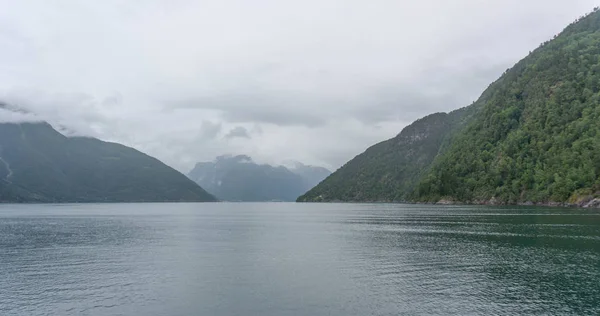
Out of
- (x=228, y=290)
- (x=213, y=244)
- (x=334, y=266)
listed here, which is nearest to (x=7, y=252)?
(x=213, y=244)

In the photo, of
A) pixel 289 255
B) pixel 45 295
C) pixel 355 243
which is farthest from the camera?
pixel 355 243

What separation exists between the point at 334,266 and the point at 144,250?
37.2 m

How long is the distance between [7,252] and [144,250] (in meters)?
23.4

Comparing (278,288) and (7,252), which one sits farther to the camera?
(7,252)

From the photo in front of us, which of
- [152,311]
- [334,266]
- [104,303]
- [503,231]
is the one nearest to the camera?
[152,311]

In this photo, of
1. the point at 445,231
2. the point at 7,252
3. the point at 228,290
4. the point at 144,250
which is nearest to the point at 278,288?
the point at 228,290

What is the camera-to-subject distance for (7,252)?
76.8 m

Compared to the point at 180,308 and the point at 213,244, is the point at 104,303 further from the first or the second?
the point at 213,244

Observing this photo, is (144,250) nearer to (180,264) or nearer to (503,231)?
(180,264)

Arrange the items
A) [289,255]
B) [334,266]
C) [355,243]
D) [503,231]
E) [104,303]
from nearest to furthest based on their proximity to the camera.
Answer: [104,303], [334,266], [289,255], [355,243], [503,231]

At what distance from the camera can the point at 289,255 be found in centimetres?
7206

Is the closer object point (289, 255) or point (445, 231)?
point (289, 255)

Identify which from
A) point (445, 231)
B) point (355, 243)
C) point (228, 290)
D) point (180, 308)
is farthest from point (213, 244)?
point (445, 231)

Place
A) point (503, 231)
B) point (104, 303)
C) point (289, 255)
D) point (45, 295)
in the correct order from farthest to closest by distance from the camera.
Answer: point (503, 231) < point (289, 255) < point (45, 295) < point (104, 303)
